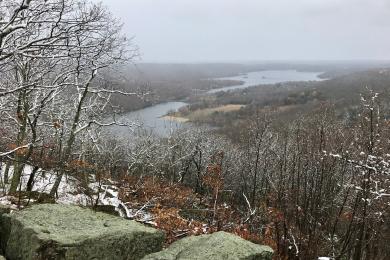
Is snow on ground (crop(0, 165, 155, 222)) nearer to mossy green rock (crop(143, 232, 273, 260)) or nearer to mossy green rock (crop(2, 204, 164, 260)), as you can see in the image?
mossy green rock (crop(2, 204, 164, 260))

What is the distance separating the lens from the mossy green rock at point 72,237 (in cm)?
677

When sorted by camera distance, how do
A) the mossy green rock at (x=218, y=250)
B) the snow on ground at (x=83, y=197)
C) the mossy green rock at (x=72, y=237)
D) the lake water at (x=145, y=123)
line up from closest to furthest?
the mossy green rock at (x=218, y=250), the mossy green rock at (x=72, y=237), the snow on ground at (x=83, y=197), the lake water at (x=145, y=123)

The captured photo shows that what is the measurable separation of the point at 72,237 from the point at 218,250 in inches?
93.1

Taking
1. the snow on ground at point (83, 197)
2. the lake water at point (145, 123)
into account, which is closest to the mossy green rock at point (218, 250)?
the snow on ground at point (83, 197)

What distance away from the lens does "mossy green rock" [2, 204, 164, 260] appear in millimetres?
6770

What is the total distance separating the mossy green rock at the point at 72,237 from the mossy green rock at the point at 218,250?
23.6 inches

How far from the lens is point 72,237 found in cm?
698

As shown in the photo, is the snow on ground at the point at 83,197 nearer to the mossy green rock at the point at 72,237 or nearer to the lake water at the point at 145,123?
the lake water at the point at 145,123

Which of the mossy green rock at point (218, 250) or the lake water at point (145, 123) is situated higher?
the mossy green rock at point (218, 250)

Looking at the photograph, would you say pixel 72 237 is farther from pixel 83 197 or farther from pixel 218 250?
pixel 83 197

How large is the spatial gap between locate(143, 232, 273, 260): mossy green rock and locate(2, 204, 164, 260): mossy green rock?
23.6 inches

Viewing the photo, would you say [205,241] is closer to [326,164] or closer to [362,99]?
[326,164]

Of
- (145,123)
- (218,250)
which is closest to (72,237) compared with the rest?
(218,250)

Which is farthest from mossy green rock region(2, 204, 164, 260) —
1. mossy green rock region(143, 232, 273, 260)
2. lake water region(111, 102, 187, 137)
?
lake water region(111, 102, 187, 137)
